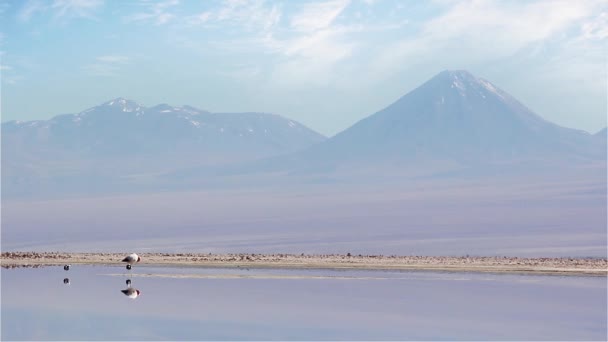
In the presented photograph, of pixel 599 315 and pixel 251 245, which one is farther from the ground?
pixel 251 245

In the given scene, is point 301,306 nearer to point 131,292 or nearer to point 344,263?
point 131,292

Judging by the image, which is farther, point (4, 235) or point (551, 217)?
point (551, 217)

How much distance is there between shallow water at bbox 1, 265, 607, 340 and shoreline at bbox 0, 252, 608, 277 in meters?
1.24

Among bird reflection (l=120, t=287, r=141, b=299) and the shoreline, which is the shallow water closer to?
bird reflection (l=120, t=287, r=141, b=299)

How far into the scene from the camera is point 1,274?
134 feet

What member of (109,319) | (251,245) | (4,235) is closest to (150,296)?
(109,319)

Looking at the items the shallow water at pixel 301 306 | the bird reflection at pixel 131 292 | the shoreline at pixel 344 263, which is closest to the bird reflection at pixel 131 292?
the bird reflection at pixel 131 292

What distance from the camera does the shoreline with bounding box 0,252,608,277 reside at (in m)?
Result: 40.4

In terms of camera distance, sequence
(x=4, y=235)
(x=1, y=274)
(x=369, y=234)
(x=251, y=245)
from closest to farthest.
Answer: (x=1, y=274), (x=251, y=245), (x=369, y=234), (x=4, y=235)

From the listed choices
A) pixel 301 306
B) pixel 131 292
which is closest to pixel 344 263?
pixel 131 292

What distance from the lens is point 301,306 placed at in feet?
Result: 104

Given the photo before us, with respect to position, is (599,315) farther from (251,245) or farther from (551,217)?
(551,217)

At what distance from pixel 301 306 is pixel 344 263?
11406mm

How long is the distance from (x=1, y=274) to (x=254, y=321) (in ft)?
50.4
